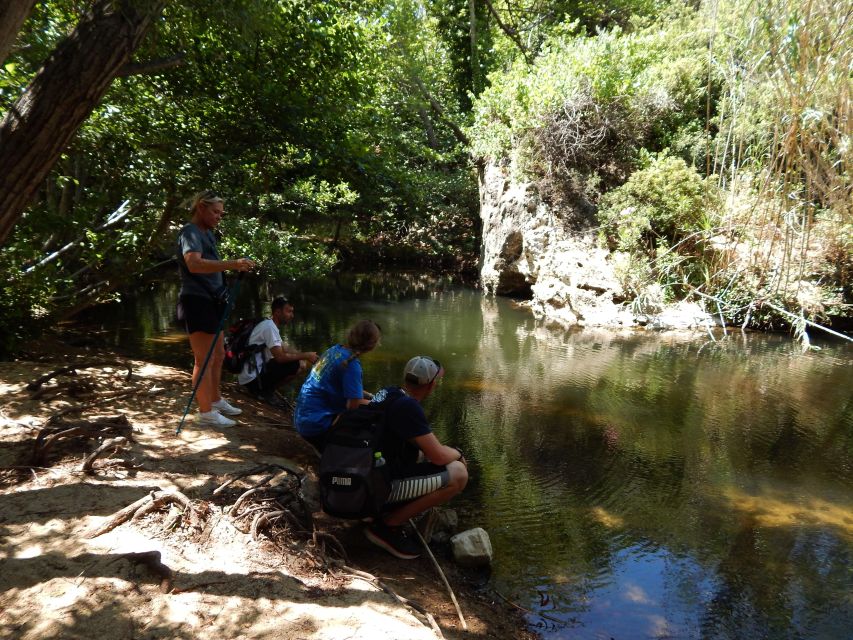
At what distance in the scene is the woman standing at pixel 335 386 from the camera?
3494mm

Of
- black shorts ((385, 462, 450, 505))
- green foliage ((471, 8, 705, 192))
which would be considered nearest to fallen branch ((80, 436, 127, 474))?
black shorts ((385, 462, 450, 505))

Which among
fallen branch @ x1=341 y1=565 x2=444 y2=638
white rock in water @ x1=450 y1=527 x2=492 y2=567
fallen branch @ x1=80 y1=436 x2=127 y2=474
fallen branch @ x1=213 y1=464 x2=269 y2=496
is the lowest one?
white rock in water @ x1=450 y1=527 x2=492 y2=567

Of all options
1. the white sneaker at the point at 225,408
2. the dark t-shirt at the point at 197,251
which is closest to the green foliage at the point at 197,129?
the dark t-shirt at the point at 197,251

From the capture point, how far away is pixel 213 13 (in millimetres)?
4262

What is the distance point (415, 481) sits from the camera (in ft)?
A: 10.5

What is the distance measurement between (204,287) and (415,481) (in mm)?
2197

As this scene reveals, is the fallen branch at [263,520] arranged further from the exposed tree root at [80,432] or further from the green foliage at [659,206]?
the green foliage at [659,206]

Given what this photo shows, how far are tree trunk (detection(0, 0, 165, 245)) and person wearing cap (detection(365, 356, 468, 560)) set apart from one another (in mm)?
2040

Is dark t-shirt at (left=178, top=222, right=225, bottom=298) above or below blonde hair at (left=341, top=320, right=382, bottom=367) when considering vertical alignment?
above

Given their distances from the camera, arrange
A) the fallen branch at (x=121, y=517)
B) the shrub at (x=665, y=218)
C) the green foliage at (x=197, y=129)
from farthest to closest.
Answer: the shrub at (x=665, y=218) < the green foliage at (x=197, y=129) < the fallen branch at (x=121, y=517)

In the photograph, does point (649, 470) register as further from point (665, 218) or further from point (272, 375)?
point (665, 218)

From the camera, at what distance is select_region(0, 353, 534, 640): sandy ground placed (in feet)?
6.97

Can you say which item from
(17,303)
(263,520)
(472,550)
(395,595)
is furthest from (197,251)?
(17,303)

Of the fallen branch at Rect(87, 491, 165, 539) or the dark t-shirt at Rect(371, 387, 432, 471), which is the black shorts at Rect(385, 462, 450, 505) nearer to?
the dark t-shirt at Rect(371, 387, 432, 471)
